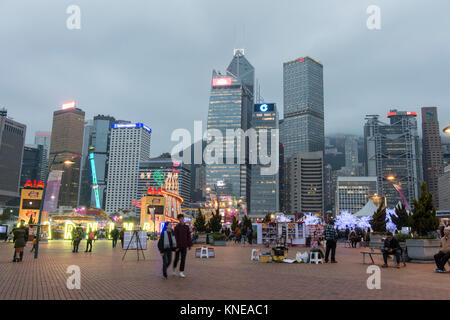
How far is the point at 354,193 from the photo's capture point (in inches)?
7785

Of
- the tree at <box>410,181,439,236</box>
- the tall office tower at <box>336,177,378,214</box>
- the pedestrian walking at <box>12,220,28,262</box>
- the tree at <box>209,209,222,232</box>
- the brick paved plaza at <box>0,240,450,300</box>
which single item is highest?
the tall office tower at <box>336,177,378,214</box>

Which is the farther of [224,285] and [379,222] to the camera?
[379,222]

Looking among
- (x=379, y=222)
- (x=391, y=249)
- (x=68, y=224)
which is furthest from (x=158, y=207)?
(x=391, y=249)

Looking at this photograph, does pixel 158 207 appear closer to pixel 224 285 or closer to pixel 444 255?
pixel 444 255

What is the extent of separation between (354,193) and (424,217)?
192978 mm

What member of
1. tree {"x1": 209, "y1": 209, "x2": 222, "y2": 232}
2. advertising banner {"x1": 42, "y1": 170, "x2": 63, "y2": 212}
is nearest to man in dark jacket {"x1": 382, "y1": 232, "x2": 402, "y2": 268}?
tree {"x1": 209, "y1": 209, "x2": 222, "y2": 232}

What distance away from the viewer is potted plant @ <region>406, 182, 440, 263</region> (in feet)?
48.8

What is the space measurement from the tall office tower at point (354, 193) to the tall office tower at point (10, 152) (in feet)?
521

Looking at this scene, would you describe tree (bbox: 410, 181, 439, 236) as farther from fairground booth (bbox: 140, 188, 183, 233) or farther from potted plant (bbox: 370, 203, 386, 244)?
fairground booth (bbox: 140, 188, 183, 233)

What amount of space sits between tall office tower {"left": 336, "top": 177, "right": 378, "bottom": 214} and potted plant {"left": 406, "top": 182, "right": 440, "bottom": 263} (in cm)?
18784

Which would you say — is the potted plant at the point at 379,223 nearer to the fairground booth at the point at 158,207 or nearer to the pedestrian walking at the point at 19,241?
the pedestrian walking at the point at 19,241

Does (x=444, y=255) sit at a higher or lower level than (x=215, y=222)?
lower

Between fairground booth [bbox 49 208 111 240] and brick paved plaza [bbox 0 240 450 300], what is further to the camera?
fairground booth [bbox 49 208 111 240]

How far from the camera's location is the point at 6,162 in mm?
172125
